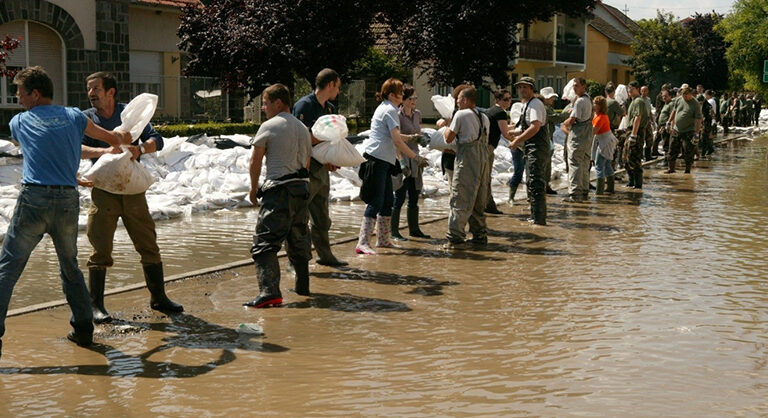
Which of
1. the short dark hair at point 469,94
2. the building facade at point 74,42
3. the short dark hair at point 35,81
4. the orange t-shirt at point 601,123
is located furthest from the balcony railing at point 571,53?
the short dark hair at point 35,81

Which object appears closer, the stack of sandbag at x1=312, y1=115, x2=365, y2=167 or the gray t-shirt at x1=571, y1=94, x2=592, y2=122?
the stack of sandbag at x1=312, y1=115, x2=365, y2=167

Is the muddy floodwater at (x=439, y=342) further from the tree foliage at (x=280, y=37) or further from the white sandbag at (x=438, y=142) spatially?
the tree foliage at (x=280, y=37)

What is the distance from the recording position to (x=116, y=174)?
7.48m

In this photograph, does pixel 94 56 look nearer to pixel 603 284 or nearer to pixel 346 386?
pixel 603 284

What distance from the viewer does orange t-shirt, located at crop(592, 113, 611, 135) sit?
1725 centimetres

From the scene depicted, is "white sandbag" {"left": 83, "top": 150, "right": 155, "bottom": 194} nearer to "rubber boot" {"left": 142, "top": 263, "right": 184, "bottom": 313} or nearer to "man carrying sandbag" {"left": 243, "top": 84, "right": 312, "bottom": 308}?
"rubber boot" {"left": 142, "top": 263, "right": 184, "bottom": 313}

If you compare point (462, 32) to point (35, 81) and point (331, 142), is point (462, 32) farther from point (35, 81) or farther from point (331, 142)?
point (35, 81)

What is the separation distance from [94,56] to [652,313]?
24.5m

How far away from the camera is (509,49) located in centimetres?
2867

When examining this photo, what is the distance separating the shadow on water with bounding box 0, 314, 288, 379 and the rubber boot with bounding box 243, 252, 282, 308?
58 cm

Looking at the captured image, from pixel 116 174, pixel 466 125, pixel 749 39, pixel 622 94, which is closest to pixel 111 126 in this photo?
pixel 116 174

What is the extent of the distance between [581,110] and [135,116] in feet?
32.4

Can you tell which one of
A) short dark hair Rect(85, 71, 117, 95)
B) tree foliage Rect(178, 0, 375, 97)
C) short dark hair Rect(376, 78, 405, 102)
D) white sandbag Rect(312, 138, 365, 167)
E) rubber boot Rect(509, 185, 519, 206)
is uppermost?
tree foliage Rect(178, 0, 375, 97)

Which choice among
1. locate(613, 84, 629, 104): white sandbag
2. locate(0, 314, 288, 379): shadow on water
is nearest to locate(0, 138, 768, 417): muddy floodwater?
locate(0, 314, 288, 379): shadow on water
